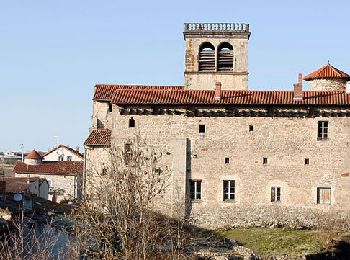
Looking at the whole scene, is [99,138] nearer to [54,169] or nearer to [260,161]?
[260,161]

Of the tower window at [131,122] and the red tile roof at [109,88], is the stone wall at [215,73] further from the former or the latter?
the tower window at [131,122]

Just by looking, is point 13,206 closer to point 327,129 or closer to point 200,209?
point 200,209

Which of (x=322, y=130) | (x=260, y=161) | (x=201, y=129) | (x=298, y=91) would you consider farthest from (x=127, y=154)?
(x=322, y=130)

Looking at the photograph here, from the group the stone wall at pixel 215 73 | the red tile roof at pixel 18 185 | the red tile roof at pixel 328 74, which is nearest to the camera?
the red tile roof at pixel 328 74

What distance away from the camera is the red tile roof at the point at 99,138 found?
1435 inches

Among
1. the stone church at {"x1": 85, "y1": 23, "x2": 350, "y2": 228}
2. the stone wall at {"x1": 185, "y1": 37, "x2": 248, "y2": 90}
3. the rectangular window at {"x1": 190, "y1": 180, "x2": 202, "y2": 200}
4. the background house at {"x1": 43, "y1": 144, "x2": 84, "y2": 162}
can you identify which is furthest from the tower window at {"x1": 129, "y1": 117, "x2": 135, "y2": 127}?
the background house at {"x1": 43, "y1": 144, "x2": 84, "y2": 162}

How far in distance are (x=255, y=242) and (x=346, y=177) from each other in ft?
22.5

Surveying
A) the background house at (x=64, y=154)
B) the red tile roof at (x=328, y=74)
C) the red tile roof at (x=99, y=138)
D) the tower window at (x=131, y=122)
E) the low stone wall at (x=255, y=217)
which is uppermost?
the red tile roof at (x=328, y=74)

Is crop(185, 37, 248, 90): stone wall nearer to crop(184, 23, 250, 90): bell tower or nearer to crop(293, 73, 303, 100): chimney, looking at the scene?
crop(184, 23, 250, 90): bell tower

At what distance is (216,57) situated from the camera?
41.8 m

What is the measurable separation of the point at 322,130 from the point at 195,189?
7726mm

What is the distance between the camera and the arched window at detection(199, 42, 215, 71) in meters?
41.8

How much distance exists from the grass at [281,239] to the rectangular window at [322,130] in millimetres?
5167

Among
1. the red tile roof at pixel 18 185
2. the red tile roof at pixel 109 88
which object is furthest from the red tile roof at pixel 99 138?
the red tile roof at pixel 18 185
